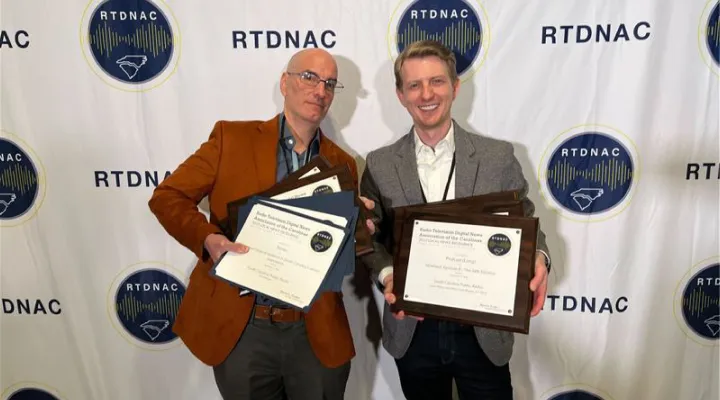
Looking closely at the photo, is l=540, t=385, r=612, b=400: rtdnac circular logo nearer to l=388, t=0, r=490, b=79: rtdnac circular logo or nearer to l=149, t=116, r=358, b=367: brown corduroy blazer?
l=149, t=116, r=358, b=367: brown corduroy blazer

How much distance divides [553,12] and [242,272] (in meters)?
1.40

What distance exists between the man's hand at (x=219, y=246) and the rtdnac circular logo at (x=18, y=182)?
3.47ft

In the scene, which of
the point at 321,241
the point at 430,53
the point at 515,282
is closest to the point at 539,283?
the point at 515,282

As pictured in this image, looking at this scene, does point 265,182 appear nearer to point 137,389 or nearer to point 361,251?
point 361,251

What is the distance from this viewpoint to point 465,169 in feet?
4.39

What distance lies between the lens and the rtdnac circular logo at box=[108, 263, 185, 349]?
192 cm

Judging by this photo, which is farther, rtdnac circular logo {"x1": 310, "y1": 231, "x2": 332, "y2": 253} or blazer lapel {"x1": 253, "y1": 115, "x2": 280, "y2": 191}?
blazer lapel {"x1": 253, "y1": 115, "x2": 280, "y2": 191}

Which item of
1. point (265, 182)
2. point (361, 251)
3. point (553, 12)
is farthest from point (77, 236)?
point (553, 12)

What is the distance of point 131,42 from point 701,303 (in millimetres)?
2398

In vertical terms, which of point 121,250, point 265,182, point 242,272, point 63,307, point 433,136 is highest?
point 433,136

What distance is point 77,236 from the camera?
6.19 ft

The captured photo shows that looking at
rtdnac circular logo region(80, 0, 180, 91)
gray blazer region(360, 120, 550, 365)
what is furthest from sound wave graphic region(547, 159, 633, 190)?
rtdnac circular logo region(80, 0, 180, 91)

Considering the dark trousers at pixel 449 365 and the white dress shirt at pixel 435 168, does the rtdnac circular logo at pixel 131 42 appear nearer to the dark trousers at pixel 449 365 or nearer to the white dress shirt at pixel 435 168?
the white dress shirt at pixel 435 168

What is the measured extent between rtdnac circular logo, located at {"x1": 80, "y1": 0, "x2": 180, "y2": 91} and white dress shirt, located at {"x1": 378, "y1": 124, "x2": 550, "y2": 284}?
103 cm
